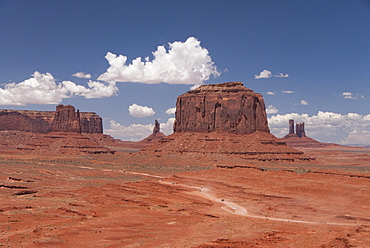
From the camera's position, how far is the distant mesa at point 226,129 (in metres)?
107

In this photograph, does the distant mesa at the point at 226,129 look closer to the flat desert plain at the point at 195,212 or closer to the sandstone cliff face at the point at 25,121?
the flat desert plain at the point at 195,212

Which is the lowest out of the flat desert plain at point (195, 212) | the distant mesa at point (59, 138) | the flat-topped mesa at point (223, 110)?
the flat desert plain at point (195, 212)

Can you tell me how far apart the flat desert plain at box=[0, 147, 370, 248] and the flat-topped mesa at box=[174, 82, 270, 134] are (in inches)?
1806

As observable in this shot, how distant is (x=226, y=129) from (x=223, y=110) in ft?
18.3

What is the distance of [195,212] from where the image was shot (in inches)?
1522

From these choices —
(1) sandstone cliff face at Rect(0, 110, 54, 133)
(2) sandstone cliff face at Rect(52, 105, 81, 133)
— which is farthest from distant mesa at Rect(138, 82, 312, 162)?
(1) sandstone cliff face at Rect(0, 110, 54, 133)

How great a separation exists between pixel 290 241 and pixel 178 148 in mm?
89160

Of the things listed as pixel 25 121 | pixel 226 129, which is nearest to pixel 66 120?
pixel 25 121

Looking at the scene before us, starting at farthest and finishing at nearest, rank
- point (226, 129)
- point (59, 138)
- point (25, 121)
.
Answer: point (25, 121)
point (59, 138)
point (226, 129)

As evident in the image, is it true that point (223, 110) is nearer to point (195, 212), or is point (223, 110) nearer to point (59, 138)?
point (59, 138)

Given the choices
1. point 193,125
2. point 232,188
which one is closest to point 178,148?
point 193,125

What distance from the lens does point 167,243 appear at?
83.3ft

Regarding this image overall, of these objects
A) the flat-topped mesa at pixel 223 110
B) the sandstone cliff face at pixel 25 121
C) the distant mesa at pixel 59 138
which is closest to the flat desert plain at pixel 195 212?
the flat-topped mesa at pixel 223 110

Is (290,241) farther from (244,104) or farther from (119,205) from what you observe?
(244,104)
